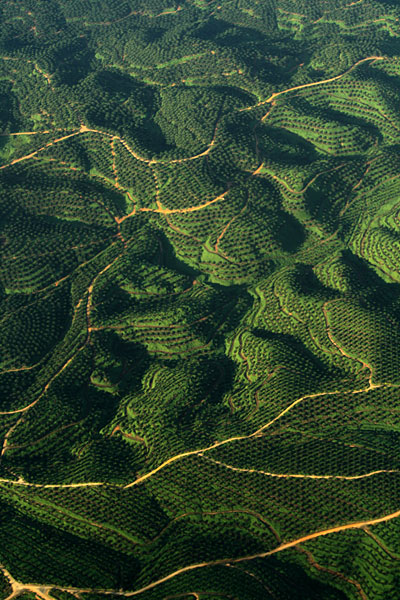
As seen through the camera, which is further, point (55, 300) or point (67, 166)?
point (67, 166)

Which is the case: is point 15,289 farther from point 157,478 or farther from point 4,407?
point 157,478

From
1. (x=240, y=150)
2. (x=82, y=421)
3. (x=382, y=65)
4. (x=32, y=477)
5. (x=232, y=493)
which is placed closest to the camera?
(x=232, y=493)

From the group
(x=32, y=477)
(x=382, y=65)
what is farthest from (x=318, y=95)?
(x=32, y=477)

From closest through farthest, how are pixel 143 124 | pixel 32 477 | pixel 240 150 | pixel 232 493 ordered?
pixel 232 493
pixel 32 477
pixel 240 150
pixel 143 124

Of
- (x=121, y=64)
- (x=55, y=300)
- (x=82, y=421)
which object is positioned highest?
(x=121, y=64)

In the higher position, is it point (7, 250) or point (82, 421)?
point (7, 250)

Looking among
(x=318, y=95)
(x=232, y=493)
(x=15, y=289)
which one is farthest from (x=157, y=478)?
(x=318, y=95)

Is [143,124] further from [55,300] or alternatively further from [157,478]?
[157,478]
